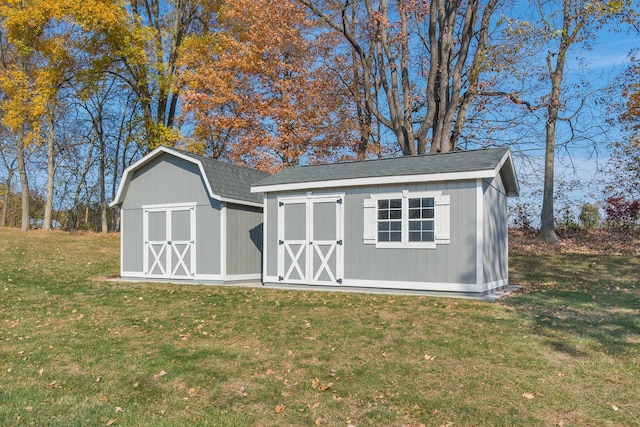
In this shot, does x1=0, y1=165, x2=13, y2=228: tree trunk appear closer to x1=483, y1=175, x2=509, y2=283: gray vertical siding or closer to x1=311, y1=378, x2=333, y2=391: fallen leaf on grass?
x1=483, y1=175, x2=509, y2=283: gray vertical siding

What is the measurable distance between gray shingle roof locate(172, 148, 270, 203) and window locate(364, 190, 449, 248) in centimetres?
→ 432

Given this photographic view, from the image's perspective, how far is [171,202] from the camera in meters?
14.2

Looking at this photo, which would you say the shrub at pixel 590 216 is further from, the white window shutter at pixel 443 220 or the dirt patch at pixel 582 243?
the white window shutter at pixel 443 220

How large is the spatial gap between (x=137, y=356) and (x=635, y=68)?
20091mm

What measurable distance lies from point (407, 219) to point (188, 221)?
6.53 metres

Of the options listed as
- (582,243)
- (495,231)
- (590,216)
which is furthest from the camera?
(590,216)

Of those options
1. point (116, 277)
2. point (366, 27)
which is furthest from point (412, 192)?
point (366, 27)

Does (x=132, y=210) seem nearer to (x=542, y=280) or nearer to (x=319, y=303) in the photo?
(x=319, y=303)

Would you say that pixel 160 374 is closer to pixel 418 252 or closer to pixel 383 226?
pixel 418 252

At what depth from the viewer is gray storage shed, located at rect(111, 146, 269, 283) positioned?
44.2 ft

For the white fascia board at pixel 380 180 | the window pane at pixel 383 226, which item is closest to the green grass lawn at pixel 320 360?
the window pane at pixel 383 226

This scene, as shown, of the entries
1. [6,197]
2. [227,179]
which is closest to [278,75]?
[227,179]

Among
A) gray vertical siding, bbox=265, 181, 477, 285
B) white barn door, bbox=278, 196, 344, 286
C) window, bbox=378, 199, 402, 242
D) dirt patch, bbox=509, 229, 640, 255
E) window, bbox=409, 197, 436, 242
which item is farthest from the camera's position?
dirt patch, bbox=509, 229, 640, 255

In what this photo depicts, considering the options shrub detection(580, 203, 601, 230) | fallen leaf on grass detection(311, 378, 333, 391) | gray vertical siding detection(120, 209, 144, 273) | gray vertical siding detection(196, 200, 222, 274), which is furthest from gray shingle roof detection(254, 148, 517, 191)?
shrub detection(580, 203, 601, 230)
